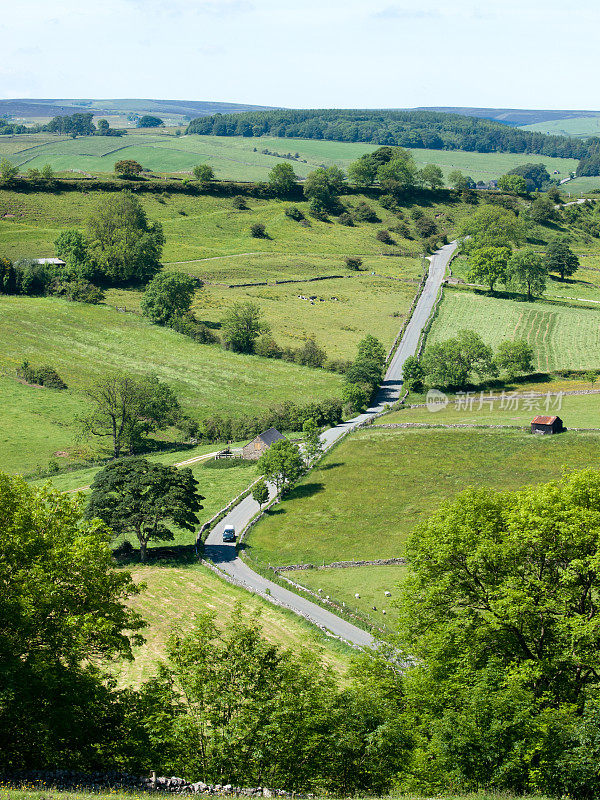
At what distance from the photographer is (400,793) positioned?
23.5 m

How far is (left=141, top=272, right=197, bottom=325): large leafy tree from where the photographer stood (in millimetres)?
126125

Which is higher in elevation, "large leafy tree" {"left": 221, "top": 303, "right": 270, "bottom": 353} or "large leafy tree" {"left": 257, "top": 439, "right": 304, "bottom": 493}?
"large leafy tree" {"left": 221, "top": 303, "right": 270, "bottom": 353}

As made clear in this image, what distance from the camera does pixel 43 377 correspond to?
10081cm

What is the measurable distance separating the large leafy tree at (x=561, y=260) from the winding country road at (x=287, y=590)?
5219cm

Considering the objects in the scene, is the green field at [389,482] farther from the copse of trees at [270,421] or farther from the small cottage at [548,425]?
the copse of trees at [270,421]

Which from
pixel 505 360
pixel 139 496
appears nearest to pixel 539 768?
pixel 139 496

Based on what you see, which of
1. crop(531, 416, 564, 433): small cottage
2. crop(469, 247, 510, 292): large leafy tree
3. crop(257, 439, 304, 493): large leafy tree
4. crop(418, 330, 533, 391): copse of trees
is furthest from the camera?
crop(469, 247, 510, 292): large leafy tree

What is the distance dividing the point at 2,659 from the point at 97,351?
9273 cm

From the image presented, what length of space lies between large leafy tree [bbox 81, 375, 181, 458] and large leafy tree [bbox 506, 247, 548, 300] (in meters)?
82.7

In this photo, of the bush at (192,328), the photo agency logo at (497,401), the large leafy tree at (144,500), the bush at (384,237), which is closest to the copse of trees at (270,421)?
the photo agency logo at (497,401)

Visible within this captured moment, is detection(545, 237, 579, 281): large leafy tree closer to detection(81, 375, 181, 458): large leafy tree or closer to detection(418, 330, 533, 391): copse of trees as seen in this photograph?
detection(418, 330, 533, 391): copse of trees

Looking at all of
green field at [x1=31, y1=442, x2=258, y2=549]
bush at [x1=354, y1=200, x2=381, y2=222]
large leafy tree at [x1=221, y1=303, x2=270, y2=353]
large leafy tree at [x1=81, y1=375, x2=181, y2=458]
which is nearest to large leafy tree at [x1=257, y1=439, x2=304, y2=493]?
green field at [x1=31, y1=442, x2=258, y2=549]

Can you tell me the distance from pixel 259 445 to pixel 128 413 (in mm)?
16767

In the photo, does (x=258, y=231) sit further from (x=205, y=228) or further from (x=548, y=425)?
(x=548, y=425)
